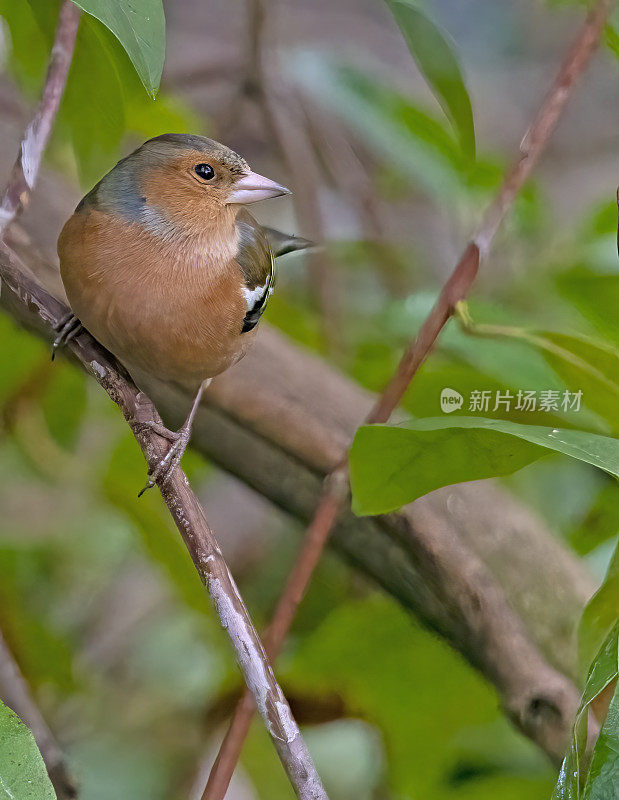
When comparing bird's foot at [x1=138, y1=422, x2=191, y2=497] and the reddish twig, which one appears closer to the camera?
the reddish twig

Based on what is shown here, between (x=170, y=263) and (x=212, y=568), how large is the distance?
41 centimetres

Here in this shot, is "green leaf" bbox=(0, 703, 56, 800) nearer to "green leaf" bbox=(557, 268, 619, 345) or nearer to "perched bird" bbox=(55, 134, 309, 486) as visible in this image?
"perched bird" bbox=(55, 134, 309, 486)

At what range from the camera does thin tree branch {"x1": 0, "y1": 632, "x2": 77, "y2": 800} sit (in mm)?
896

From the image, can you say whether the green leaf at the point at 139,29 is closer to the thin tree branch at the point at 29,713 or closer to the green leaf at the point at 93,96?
the green leaf at the point at 93,96

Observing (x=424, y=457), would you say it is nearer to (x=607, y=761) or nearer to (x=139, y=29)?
(x=607, y=761)

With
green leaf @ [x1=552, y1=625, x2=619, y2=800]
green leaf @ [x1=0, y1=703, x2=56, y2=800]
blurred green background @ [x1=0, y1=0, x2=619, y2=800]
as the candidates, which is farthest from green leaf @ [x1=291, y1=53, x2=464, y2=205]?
green leaf @ [x1=0, y1=703, x2=56, y2=800]

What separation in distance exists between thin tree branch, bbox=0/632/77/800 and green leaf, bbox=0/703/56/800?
19.8 inches

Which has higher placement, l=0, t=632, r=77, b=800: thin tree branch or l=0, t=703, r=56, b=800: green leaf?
l=0, t=703, r=56, b=800: green leaf

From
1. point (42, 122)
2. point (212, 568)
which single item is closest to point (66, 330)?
point (42, 122)

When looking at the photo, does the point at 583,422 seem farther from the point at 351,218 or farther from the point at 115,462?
the point at 351,218

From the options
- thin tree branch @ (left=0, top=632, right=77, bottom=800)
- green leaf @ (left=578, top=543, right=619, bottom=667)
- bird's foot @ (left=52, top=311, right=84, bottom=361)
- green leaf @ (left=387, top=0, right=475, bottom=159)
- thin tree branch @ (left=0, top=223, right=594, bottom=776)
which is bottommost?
thin tree branch @ (left=0, top=632, right=77, bottom=800)

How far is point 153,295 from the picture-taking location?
3.03 feet

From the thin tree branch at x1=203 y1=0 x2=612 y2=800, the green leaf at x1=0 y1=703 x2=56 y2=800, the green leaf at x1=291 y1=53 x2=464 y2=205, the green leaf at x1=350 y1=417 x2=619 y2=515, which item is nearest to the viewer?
the green leaf at x1=0 y1=703 x2=56 y2=800

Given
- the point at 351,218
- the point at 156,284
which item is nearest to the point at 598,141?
the point at 351,218
